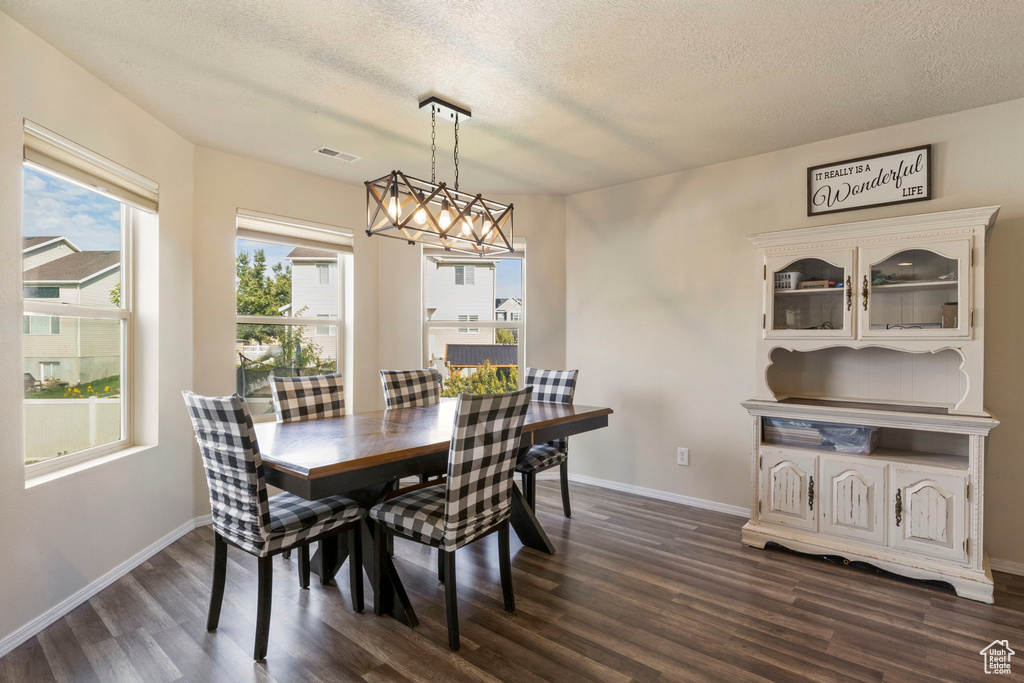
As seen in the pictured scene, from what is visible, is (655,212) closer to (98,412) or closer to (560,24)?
(560,24)

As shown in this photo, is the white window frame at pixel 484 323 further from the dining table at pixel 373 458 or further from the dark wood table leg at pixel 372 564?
the dark wood table leg at pixel 372 564

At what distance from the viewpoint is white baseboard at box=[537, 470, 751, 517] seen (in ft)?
12.1

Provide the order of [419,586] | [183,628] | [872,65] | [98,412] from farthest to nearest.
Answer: [98,412], [419,586], [872,65], [183,628]

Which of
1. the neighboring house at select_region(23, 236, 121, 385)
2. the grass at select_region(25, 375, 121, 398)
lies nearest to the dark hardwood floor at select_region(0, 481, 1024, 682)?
the grass at select_region(25, 375, 121, 398)

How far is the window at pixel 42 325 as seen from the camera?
2352mm

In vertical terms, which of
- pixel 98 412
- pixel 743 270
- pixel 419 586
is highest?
pixel 743 270

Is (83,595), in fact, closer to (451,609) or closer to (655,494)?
(451,609)

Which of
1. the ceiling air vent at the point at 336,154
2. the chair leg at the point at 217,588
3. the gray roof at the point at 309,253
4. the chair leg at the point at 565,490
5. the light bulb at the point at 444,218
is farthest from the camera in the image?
the gray roof at the point at 309,253

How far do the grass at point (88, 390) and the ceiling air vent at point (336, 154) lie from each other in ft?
6.09

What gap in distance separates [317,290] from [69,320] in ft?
5.76

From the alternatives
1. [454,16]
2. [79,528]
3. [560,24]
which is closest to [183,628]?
[79,528]

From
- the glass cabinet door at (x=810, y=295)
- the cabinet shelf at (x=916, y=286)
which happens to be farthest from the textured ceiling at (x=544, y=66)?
the cabinet shelf at (x=916, y=286)

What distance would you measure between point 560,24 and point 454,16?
0.42 metres

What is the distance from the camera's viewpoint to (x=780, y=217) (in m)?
3.52
